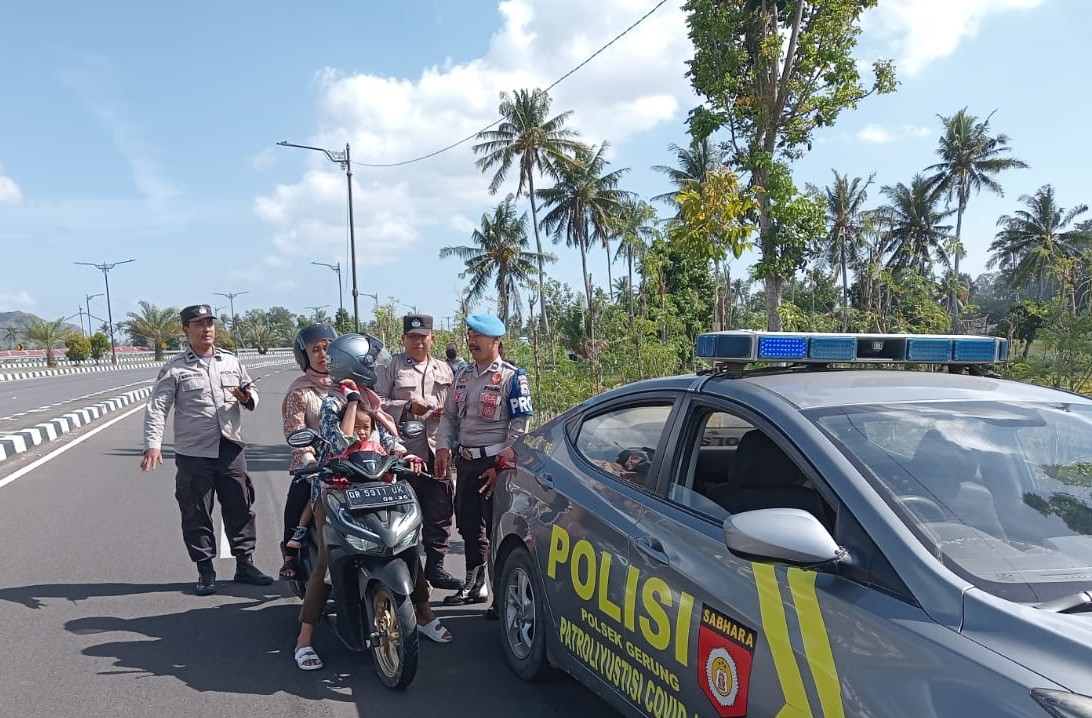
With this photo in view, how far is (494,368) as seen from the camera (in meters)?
4.94

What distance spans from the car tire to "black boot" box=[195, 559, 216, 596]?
230 cm

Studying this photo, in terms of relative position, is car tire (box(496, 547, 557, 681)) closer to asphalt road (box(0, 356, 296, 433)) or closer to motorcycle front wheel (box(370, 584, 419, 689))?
motorcycle front wheel (box(370, 584, 419, 689))

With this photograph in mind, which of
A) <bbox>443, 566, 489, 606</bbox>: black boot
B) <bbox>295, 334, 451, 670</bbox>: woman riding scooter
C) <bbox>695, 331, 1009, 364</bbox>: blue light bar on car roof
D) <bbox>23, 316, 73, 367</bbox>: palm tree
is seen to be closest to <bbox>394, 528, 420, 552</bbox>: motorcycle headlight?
<bbox>295, 334, 451, 670</bbox>: woman riding scooter

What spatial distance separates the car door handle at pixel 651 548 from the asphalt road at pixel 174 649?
→ 111cm

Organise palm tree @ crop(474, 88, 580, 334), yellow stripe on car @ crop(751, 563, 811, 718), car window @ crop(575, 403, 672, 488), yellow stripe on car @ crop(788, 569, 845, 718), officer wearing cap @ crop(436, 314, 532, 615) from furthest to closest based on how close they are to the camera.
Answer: palm tree @ crop(474, 88, 580, 334)
officer wearing cap @ crop(436, 314, 532, 615)
car window @ crop(575, 403, 672, 488)
yellow stripe on car @ crop(751, 563, 811, 718)
yellow stripe on car @ crop(788, 569, 845, 718)

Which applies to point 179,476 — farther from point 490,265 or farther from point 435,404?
point 490,265

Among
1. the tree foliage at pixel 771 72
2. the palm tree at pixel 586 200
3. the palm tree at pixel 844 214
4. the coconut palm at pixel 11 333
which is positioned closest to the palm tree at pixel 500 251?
the palm tree at pixel 586 200

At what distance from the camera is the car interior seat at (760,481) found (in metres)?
2.87

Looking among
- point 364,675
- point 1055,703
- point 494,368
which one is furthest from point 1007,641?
point 494,368

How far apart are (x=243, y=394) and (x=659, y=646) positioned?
12.2 feet

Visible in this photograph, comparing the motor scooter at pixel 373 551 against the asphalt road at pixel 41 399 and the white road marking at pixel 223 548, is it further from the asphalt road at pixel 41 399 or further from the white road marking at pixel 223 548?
the asphalt road at pixel 41 399

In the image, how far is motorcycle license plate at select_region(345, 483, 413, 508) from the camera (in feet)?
12.5

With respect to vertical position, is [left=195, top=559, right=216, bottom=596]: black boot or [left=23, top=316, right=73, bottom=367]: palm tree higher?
[left=23, top=316, right=73, bottom=367]: palm tree

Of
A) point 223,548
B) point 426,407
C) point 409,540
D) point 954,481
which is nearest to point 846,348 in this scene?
point 954,481
